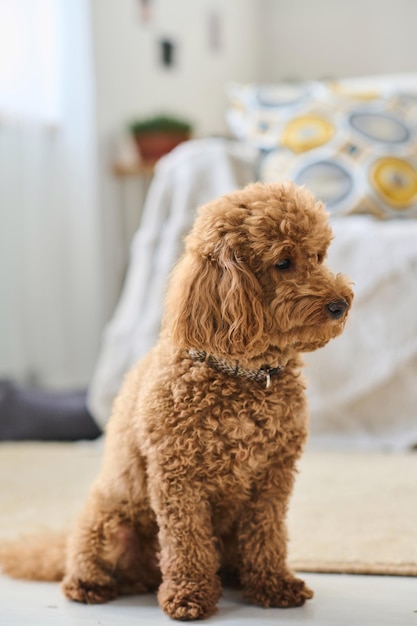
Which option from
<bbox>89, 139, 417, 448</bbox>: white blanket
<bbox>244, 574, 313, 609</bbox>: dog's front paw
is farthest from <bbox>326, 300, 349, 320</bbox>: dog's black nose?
<bbox>89, 139, 417, 448</bbox>: white blanket

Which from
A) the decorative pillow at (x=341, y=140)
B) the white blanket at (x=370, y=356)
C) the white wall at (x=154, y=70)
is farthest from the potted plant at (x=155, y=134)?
the white blanket at (x=370, y=356)

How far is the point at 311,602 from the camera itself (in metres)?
1.23

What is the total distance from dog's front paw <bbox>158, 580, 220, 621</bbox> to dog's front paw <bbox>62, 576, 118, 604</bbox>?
12 cm

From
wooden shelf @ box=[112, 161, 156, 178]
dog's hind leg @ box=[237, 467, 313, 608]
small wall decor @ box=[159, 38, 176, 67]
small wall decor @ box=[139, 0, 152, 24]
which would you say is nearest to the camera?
dog's hind leg @ box=[237, 467, 313, 608]

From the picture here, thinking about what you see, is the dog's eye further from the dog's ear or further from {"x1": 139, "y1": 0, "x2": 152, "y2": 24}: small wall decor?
{"x1": 139, "y1": 0, "x2": 152, "y2": 24}: small wall decor

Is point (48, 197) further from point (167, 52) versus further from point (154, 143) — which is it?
point (167, 52)

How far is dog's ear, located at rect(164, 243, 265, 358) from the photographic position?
3.59 feet

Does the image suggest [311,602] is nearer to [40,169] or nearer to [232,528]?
[232,528]

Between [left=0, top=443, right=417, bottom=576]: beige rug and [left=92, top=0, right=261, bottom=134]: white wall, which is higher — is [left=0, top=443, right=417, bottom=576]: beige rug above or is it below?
below

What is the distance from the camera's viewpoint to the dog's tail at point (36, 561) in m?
1.35

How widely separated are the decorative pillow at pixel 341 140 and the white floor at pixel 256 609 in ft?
4.30

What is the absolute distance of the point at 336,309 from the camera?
1112 millimetres

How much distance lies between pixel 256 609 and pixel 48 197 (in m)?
2.25

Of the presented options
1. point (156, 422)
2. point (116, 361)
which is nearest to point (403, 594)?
point (156, 422)
